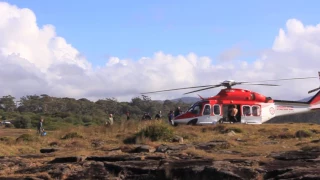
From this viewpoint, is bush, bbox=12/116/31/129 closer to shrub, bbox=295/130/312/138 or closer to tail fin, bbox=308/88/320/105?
tail fin, bbox=308/88/320/105

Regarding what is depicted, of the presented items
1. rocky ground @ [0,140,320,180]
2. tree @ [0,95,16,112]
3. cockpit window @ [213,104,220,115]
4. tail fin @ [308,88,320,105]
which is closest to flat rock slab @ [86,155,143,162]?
rocky ground @ [0,140,320,180]

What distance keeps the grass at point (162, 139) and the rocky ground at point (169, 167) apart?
3.53 ft

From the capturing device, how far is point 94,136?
85.1 feet

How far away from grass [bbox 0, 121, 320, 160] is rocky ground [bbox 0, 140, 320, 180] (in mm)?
1076

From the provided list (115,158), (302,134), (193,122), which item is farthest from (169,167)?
(193,122)

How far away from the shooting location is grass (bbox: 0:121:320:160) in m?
17.8

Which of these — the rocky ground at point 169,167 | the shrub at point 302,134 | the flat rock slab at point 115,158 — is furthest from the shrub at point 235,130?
→ the flat rock slab at point 115,158

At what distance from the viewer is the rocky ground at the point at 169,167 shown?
12555mm

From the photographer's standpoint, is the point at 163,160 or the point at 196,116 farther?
the point at 196,116

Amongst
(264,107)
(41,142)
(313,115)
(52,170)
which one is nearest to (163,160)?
(52,170)

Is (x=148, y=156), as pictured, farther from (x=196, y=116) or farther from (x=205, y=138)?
(x=196, y=116)

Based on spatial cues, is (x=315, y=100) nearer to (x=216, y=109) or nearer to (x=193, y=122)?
(x=216, y=109)

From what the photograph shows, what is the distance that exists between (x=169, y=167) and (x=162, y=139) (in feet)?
30.0

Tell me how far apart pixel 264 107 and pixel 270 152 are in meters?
15.5
